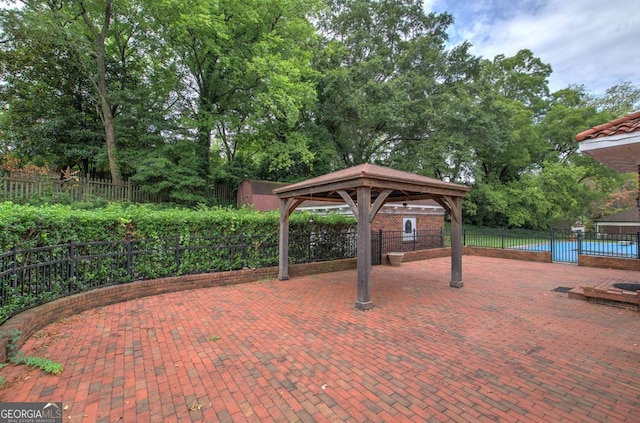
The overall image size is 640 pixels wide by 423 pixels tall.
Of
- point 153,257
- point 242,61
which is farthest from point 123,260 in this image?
point 242,61

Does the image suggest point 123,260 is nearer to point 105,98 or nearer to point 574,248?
point 105,98

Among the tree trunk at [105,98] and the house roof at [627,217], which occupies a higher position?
the tree trunk at [105,98]

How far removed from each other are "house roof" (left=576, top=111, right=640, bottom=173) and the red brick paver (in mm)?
2793

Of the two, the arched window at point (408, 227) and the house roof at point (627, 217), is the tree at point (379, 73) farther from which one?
the house roof at point (627, 217)

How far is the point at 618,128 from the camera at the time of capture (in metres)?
4.39

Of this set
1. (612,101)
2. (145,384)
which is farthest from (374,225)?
(612,101)

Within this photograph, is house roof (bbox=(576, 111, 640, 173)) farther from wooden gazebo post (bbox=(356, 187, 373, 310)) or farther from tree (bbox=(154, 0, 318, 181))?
tree (bbox=(154, 0, 318, 181))

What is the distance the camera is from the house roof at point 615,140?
4.25 metres

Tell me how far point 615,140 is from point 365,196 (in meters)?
3.82

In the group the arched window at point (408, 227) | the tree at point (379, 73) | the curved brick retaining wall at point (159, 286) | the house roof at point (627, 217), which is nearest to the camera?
the curved brick retaining wall at point (159, 286)

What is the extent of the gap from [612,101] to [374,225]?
102 ft

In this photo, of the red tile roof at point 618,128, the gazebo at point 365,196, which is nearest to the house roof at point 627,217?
the gazebo at point 365,196

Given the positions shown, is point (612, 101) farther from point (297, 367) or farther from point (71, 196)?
point (71, 196)

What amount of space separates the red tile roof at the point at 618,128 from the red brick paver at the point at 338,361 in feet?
9.71
